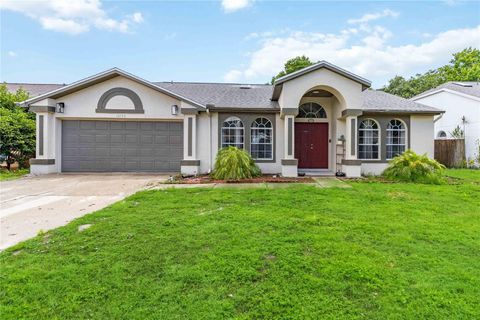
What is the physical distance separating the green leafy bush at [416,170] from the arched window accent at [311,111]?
3.94 metres

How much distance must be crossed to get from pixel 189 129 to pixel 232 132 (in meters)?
1.99

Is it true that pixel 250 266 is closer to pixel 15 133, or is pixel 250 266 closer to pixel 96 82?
pixel 96 82

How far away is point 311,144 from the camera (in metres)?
12.4

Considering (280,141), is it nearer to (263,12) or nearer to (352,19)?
(263,12)

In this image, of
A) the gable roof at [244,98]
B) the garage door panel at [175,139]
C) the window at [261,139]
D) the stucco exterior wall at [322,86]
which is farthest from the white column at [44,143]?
the stucco exterior wall at [322,86]

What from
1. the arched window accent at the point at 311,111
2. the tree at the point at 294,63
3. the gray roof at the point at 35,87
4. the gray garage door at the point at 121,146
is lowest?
the gray garage door at the point at 121,146

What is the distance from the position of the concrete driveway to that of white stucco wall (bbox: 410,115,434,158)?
11.9 m

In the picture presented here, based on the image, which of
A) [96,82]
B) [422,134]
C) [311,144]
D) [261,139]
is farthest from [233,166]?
[422,134]

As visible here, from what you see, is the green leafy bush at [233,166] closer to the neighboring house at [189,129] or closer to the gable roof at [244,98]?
the neighboring house at [189,129]

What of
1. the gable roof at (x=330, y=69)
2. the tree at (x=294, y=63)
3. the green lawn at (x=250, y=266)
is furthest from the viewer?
the tree at (x=294, y=63)

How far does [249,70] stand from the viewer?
27.6 m

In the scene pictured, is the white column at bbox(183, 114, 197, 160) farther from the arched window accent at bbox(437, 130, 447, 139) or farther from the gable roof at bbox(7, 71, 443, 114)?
the arched window accent at bbox(437, 130, 447, 139)

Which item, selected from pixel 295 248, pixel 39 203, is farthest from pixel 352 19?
pixel 39 203

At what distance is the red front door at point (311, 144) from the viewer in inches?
486
